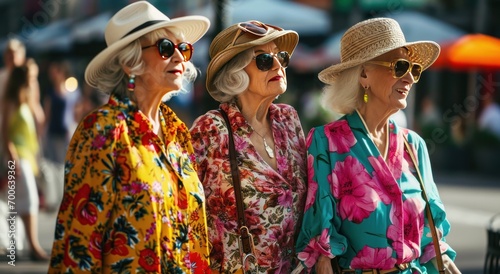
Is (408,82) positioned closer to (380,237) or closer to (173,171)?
(380,237)

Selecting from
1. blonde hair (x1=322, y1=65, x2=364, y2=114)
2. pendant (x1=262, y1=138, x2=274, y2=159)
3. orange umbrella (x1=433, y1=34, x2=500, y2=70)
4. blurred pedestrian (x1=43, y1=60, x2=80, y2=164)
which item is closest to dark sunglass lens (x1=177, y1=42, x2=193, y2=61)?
pendant (x1=262, y1=138, x2=274, y2=159)

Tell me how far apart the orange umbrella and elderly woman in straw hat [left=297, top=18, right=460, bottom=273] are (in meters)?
14.8

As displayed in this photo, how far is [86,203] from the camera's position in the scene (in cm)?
377

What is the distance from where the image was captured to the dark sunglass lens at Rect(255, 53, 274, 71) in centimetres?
467

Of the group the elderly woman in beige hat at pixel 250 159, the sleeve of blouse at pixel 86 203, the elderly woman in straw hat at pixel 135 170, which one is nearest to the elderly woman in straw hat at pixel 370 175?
the elderly woman in beige hat at pixel 250 159

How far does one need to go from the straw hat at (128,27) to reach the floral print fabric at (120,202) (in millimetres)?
175

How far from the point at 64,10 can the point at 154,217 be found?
2655 centimetres

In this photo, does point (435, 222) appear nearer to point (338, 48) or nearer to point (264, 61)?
point (264, 61)

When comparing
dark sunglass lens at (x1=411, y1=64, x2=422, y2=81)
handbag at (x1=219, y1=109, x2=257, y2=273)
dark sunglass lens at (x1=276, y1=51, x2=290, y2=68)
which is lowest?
handbag at (x1=219, y1=109, x2=257, y2=273)

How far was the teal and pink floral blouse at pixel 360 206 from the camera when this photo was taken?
453 centimetres

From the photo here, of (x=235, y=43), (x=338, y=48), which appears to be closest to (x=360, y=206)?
(x=235, y=43)

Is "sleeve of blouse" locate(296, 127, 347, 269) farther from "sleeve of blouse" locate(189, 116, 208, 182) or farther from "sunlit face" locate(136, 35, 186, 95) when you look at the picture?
"sunlit face" locate(136, 35, 186, 95)

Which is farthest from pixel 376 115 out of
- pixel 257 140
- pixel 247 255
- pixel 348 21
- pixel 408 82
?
pixel 348 21

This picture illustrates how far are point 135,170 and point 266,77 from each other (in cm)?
104
